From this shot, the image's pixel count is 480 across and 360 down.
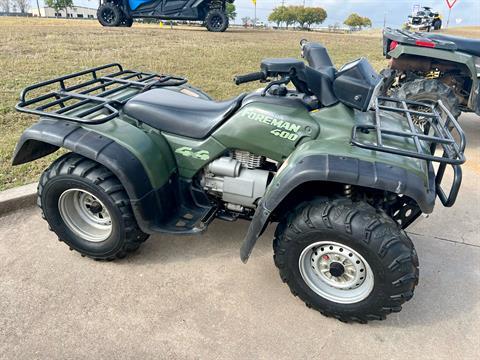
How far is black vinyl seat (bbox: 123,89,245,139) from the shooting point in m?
2.83

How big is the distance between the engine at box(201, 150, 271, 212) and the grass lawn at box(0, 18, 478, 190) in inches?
86.8

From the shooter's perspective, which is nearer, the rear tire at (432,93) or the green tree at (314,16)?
the rear tire at (432,93)

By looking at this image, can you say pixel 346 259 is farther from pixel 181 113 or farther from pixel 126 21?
pixel 126 21

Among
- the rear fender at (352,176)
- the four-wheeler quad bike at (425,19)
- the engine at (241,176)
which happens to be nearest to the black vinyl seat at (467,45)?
the rear fender at (352,176)

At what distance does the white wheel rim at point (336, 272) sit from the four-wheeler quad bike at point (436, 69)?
3.36 meters

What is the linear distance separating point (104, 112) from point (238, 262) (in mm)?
1530

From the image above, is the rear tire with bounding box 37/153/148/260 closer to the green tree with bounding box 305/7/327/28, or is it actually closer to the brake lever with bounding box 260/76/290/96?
the brake lever with bounding box 260/76/290/96

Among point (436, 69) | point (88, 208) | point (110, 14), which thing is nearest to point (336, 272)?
point (88, 208)

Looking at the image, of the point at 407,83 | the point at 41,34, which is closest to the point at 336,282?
the point at 407,83

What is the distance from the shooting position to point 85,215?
3201mm

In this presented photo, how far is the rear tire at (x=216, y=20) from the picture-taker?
17.3m

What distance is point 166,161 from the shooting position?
9.62 feet

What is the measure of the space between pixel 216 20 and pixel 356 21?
83.5 m

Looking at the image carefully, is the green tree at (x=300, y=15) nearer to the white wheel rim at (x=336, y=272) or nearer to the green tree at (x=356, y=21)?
the green tree at (x=356, y=21)
